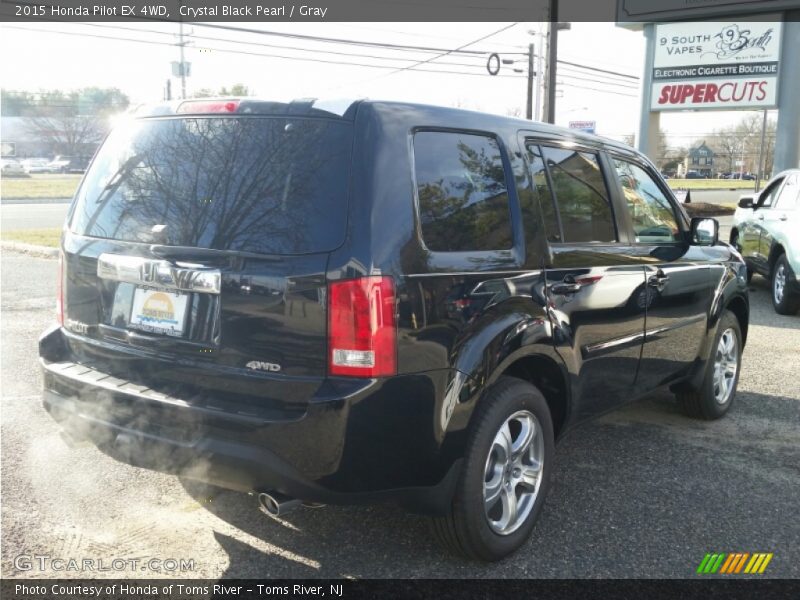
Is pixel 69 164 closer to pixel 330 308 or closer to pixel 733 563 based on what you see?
pixel 330 308

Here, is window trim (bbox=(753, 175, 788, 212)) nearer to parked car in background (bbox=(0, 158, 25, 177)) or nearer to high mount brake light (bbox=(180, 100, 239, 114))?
high mount brake light (bbox=(180, 100, 239, 114))

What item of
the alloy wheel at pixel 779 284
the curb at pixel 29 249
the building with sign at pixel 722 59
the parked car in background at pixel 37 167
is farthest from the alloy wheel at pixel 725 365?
the parked car in background at pixel 37 167

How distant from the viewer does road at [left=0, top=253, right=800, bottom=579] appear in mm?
3301

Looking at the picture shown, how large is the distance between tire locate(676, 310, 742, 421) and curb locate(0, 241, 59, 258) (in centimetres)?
1112

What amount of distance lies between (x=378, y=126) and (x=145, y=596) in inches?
79.5

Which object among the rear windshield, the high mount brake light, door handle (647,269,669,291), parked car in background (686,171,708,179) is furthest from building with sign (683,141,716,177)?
the rear windshield

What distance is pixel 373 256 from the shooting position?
2.78 metres

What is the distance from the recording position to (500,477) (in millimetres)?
3381

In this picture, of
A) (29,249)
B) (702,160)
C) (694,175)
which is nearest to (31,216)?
(29,249)

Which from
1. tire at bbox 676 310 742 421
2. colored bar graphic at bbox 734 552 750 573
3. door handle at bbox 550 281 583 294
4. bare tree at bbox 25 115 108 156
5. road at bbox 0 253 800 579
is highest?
bare tree at bbox 25 115 108 156

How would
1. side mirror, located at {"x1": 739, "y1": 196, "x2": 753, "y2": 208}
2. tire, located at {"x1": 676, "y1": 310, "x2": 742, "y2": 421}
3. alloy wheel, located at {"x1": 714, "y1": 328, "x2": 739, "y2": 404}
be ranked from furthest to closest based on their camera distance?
side mirror, located at {"x1": 739, "y1": 196, "x2": 753, "y2": 208} → alloy wheel, located at {"x1": 714, "y1": 328, "x2": 739, "y2": 404} → tire, located at {"x1": 676, "y1": 310, "x2": 742, "y2": 421}

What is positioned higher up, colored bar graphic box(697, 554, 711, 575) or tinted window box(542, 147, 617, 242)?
tinted window box(542, 147, 617, 242)

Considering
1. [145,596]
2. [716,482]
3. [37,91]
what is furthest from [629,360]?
[37,91]

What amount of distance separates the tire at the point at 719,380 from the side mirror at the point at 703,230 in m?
0.66
